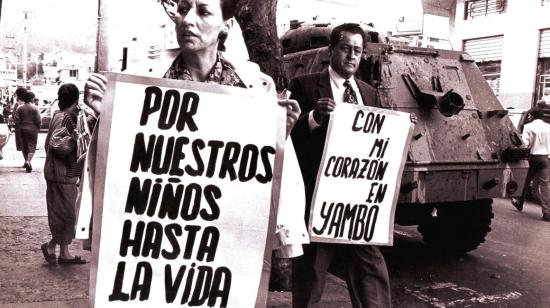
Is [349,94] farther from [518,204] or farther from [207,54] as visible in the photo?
[518,204]

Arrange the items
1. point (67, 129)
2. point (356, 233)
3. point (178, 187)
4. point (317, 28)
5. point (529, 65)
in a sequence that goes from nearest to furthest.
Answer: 1. point (178, 187)
2. point (356, 233)
3. point (67, 129)
4. point (317, 28)
5. point (529, 65)

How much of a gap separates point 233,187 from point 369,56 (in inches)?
169

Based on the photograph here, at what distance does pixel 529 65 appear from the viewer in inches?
742

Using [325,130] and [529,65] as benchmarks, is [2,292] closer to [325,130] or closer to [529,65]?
[325,130]

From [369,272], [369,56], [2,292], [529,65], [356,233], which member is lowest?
[2,292]

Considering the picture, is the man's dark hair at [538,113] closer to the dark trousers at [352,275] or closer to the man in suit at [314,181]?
the man in suit at [314,181]

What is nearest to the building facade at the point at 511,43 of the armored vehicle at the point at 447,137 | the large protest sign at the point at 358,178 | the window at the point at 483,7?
the window at the point at 483,7

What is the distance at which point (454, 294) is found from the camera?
5738 mm

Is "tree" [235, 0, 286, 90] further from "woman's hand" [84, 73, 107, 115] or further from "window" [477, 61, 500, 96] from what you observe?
"window" [477, 61, 500, 96]

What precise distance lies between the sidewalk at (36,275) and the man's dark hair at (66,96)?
5.08 feet

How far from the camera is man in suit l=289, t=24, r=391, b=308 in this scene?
12.2 ft

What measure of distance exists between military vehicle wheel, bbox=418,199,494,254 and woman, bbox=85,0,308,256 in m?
4.72

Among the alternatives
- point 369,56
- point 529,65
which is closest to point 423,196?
point 369,56

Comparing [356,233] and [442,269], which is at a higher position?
[356,233]
